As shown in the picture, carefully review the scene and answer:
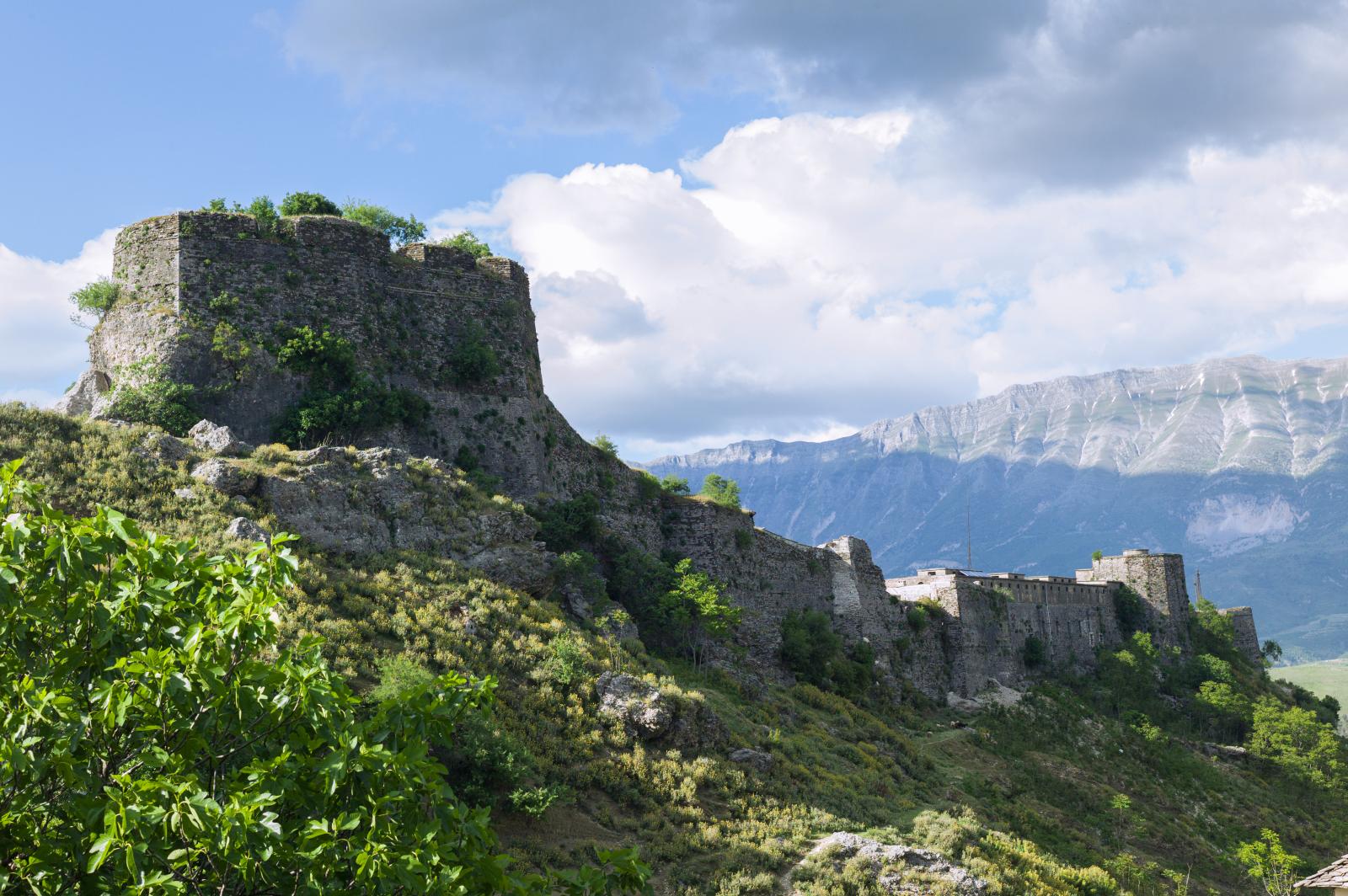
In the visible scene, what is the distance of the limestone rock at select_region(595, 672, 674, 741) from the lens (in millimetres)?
32531

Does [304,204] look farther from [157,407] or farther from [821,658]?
[821,658]

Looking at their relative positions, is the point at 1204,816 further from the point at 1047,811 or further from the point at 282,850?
the point at 282,850

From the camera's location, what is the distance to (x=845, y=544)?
59.0m

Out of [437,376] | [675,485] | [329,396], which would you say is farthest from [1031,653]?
[329,396]

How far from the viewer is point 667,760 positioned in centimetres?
3200

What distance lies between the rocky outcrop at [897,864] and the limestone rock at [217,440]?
2250 cm

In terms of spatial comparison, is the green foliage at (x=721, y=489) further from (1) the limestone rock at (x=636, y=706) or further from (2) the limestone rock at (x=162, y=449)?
(2) the limestone rock at (x=162, y=449)

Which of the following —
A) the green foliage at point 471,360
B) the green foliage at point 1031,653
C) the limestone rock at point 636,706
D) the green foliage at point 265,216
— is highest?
the green foliage at point 265,216

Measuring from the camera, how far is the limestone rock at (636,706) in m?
32.5

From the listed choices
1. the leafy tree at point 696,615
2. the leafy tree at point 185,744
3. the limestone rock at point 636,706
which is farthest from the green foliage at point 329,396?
the leafy tree at point 185,744

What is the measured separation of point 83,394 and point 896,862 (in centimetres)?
3331

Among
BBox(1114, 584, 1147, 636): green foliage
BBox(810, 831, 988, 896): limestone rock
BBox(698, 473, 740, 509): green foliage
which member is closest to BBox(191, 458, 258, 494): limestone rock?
BBox(810, 831, 988, 896): limestone rock

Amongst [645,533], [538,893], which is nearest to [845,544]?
[645,533]

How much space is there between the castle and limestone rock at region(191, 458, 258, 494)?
6.12m
